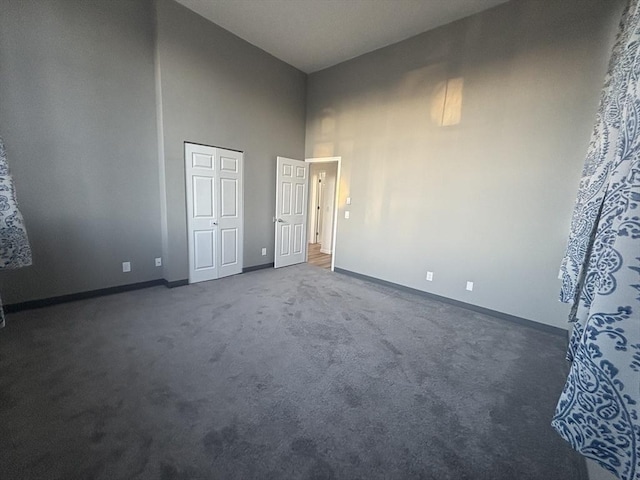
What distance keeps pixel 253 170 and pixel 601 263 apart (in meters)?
4.49

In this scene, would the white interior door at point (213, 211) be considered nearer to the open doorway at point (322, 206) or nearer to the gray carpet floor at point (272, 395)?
the gray carpet floor at point (272, 395)

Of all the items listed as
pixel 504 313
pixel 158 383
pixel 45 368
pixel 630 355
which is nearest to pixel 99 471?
pixel 158 383

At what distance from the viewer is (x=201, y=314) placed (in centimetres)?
296

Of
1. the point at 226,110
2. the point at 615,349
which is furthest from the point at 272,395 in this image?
the point at 226,110

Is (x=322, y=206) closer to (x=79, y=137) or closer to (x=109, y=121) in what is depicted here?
(x=109, y=121)

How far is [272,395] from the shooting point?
183 centimetres

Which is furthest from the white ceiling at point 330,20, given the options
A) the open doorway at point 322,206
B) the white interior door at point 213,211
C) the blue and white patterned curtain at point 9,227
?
the blue and white patterned curtain at point 9,227

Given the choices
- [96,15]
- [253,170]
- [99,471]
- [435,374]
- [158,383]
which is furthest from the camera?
[253,170]

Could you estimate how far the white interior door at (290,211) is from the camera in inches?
195

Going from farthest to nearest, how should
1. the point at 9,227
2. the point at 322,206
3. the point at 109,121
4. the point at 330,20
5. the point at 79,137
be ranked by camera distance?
the point at 322,206
the point at 330,20
the point at 109,121
the point at 79,137
the point at 9,227

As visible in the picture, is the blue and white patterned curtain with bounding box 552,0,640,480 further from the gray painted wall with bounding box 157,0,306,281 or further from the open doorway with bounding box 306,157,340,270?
the open doorway with bounding box 306,157,340,270

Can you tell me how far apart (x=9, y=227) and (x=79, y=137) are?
1750 mm

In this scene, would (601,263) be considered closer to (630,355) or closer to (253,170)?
(630,355)

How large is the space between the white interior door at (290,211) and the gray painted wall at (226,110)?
5.8 inches
